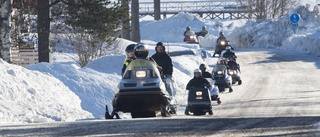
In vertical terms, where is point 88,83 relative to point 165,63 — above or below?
below

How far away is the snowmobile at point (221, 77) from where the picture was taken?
28.7 meters

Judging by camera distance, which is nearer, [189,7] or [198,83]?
[198,83]

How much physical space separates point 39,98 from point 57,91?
1.49 metres

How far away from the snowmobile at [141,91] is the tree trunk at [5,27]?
29.6 ft

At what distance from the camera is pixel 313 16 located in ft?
221

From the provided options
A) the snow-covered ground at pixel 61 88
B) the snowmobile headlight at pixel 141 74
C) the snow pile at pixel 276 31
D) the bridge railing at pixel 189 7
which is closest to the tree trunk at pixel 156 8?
the snow pile at pixel 276 31

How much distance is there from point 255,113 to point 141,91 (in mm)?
6030

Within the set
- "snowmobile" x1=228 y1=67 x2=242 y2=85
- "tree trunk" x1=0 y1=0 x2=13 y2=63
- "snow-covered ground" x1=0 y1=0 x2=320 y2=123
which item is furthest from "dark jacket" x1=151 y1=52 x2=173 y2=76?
"snowmobile" x1=228 y1=67 x2=242 y2=85

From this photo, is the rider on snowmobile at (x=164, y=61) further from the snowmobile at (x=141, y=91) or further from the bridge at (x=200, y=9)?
the bridge at (x=200, y=9)

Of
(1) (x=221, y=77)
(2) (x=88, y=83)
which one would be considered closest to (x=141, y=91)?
(2) (x=88, y=83)

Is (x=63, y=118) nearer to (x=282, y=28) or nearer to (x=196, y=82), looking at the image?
(x=196, y=82)

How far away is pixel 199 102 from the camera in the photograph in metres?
20.5

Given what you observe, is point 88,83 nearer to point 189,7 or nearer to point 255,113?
point 255,113

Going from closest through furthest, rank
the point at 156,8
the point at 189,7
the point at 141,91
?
1. the point at 141,91
2. the point at 156,8
3. the point at 189,7
